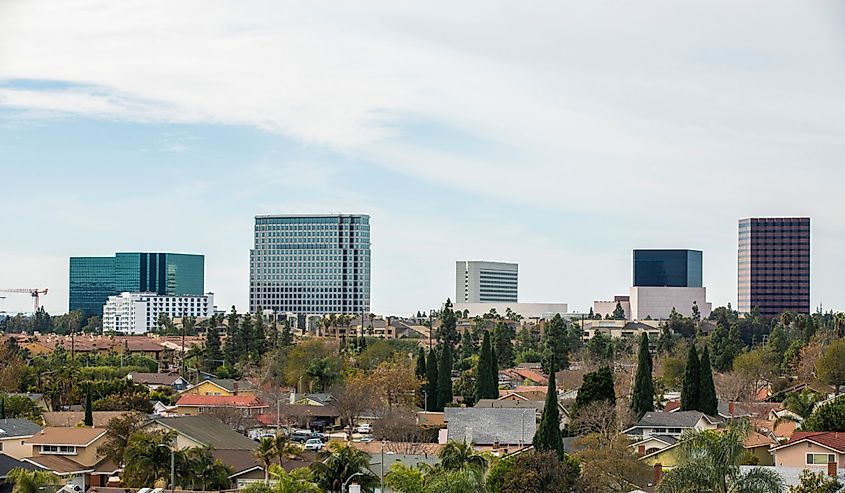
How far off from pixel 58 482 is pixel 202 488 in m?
5.89

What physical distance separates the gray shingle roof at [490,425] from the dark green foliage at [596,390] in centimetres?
267

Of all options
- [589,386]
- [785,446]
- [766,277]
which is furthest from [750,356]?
[766,277]

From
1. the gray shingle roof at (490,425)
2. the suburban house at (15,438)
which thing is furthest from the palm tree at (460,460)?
the suburban house at (15,438)

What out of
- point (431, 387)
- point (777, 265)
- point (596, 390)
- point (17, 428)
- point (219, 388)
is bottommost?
point (219, 388)

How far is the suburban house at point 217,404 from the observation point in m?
75.3

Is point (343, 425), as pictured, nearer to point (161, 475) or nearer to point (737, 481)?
point (161, 475)

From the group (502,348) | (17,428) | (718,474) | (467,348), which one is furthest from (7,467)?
(502,348)

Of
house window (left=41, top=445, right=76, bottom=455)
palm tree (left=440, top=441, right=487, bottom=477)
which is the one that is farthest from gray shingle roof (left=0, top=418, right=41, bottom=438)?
palm tree (left=440, top=441, right=487, bottom=477)

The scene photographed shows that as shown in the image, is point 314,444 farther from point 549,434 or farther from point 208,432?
point 549,434

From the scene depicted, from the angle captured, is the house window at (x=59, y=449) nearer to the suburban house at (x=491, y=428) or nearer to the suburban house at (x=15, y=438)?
the suburban house at (x=15, y=438)

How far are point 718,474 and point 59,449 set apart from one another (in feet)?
103

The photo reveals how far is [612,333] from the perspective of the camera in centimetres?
14925

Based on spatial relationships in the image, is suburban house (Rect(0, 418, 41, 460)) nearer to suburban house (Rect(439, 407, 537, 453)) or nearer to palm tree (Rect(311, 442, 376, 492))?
palm tree (Rect(311, 442, 376, 492))

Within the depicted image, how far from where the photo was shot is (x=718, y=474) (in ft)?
115
